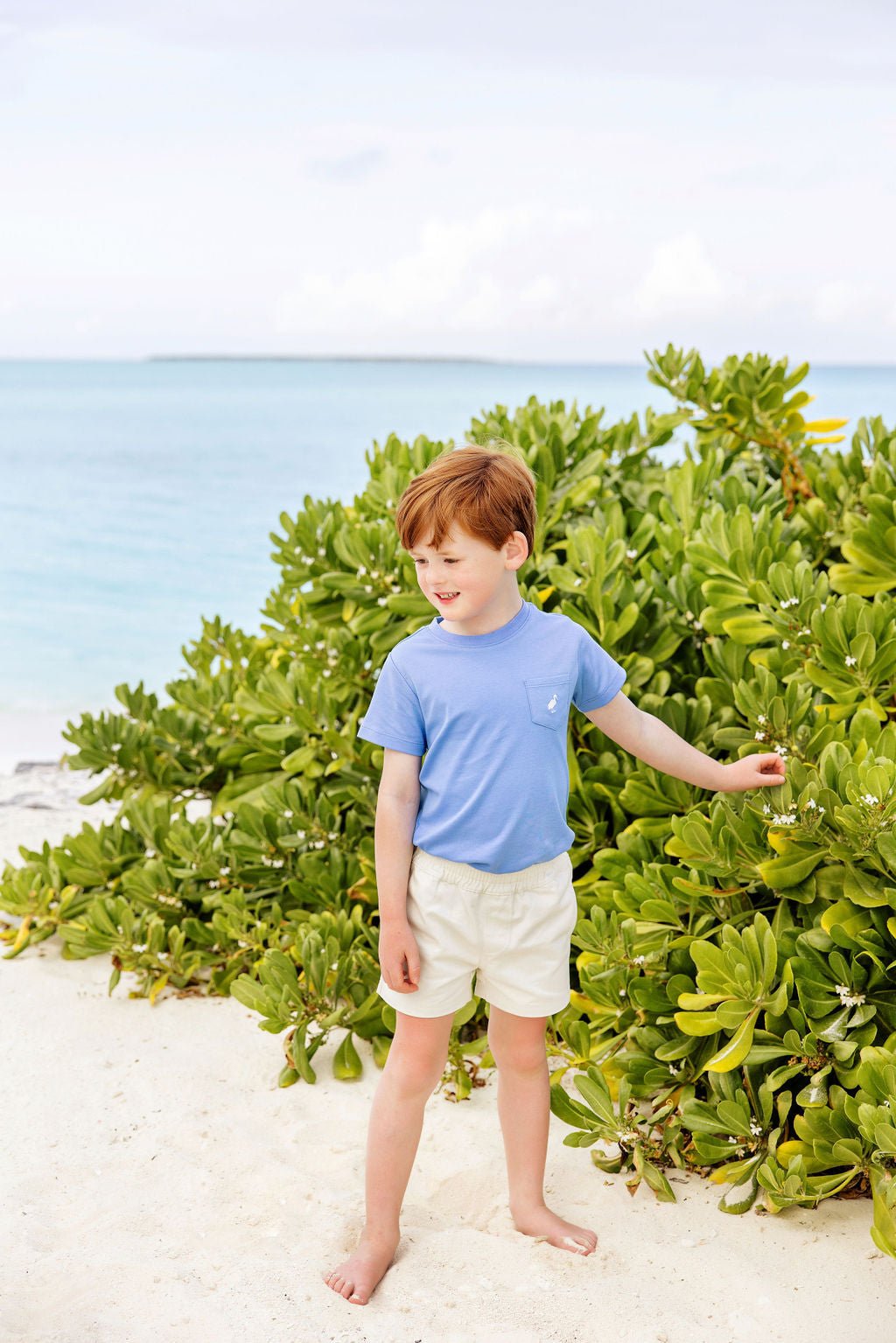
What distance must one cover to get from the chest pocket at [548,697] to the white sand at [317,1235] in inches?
38.1

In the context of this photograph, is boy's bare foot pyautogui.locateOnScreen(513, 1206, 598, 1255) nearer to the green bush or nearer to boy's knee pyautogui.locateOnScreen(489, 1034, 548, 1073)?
the green bush

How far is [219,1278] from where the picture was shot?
2148 mm

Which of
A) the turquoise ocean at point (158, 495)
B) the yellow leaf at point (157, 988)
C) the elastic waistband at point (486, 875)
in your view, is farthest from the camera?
the turquoise ocean at point (158, 495)

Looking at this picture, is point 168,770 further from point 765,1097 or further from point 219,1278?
point 765,1097

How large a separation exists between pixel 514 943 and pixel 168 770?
6.46ft

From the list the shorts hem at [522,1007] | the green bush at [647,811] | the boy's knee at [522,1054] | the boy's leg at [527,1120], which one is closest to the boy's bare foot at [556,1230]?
the boy's leg at [527,1120]

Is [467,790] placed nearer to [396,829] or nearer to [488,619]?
[396,829]

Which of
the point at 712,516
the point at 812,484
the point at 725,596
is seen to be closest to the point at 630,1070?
the point at 725,596

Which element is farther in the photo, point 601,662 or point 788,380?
point 788,380

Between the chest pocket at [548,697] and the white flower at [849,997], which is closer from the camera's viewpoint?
the chest pocket at [548,697]

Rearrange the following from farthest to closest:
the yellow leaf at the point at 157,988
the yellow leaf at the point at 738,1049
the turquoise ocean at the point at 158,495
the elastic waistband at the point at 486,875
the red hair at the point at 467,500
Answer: the turquoise ocean at the point at 158,495 → the yellow leaf at the point at 157,988 → the yellow leaf at the point at 738,1049 → the elastic waistband at the point at 486,875 → the red hair at the point at 467,500

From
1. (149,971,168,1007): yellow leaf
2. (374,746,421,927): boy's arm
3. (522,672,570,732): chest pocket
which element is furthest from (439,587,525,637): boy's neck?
(149,971,168,1007): yellow leaf

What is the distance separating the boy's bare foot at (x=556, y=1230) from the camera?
2186 mm

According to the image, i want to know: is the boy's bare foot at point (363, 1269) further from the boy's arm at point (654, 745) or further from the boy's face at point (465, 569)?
the boy's face at point (465, 569)
